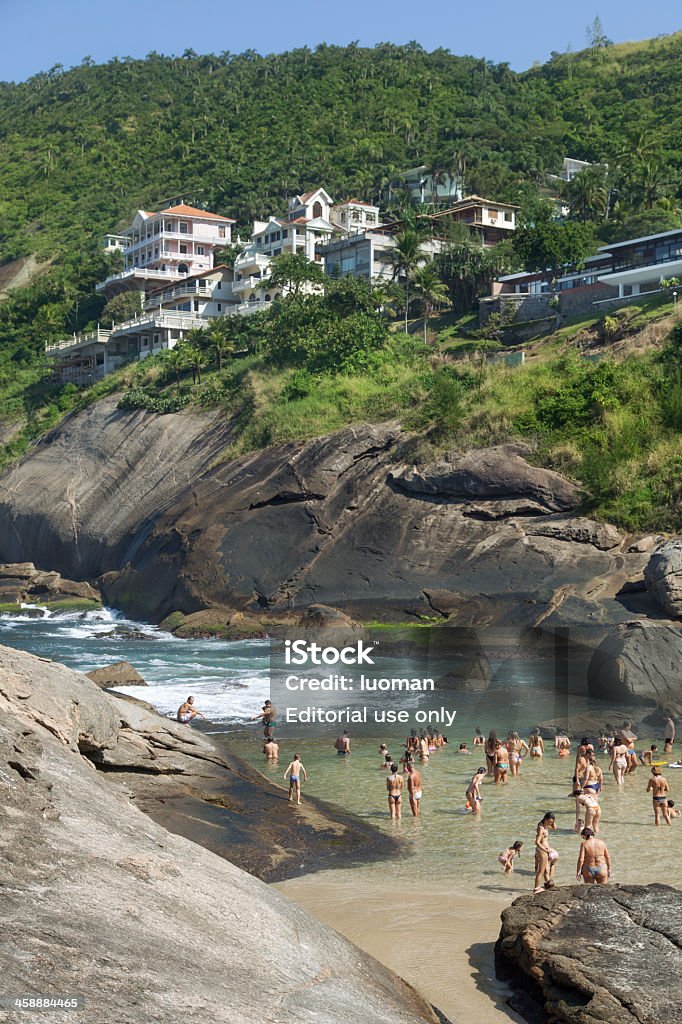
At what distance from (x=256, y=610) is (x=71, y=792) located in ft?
108

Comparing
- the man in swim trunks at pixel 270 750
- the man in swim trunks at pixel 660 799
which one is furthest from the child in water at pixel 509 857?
the man in swim trunks at pixel 270 750

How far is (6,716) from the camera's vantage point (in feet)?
40.1

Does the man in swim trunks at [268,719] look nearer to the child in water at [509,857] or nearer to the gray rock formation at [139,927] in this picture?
the child in water at [509,857]

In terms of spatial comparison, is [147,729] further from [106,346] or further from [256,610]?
[106,346]

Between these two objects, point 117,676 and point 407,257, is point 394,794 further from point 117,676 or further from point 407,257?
point 407,257

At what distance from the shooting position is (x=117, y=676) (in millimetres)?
32875

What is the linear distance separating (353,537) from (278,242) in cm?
4478

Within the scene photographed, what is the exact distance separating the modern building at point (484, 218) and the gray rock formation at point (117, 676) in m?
55.7

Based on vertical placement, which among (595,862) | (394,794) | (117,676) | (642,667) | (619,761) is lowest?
(619,761)

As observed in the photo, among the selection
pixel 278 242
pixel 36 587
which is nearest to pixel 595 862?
pixel 36 587

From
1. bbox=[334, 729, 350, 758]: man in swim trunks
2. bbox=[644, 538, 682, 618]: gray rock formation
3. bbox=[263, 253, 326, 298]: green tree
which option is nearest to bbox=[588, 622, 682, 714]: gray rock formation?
bbox=[644, 538, 682, 618]: gray rock formation

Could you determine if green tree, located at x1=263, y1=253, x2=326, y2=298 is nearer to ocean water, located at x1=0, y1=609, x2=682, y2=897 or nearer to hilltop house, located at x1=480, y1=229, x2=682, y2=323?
hilltop house, located at x1=480, y1=229, x2=682, y2=323

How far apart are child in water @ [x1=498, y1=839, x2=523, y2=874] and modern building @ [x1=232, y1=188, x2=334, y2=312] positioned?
58.4 metres

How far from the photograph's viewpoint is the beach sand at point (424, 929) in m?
12.3
